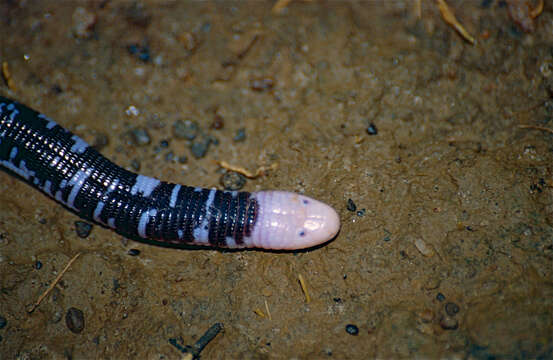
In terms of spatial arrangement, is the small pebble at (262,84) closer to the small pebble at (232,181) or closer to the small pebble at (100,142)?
the small pebble at (232,181)

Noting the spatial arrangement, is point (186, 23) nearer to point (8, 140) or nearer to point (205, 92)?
point (205, 92)

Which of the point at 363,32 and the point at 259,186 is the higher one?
the point at 363,32

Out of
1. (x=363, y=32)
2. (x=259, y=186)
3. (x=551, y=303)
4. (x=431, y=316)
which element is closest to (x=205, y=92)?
(x=259, y=186)

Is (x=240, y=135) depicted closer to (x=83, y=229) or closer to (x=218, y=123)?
(x=218, y=123)

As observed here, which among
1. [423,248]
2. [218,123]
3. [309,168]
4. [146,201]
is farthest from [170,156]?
[423,248]

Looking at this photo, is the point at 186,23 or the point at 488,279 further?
the point at 186,23

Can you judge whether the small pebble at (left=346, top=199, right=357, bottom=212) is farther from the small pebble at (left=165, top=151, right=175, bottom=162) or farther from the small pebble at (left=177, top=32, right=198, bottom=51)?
the small pebble at (left=177, top=32, right=198, bottom=51)
